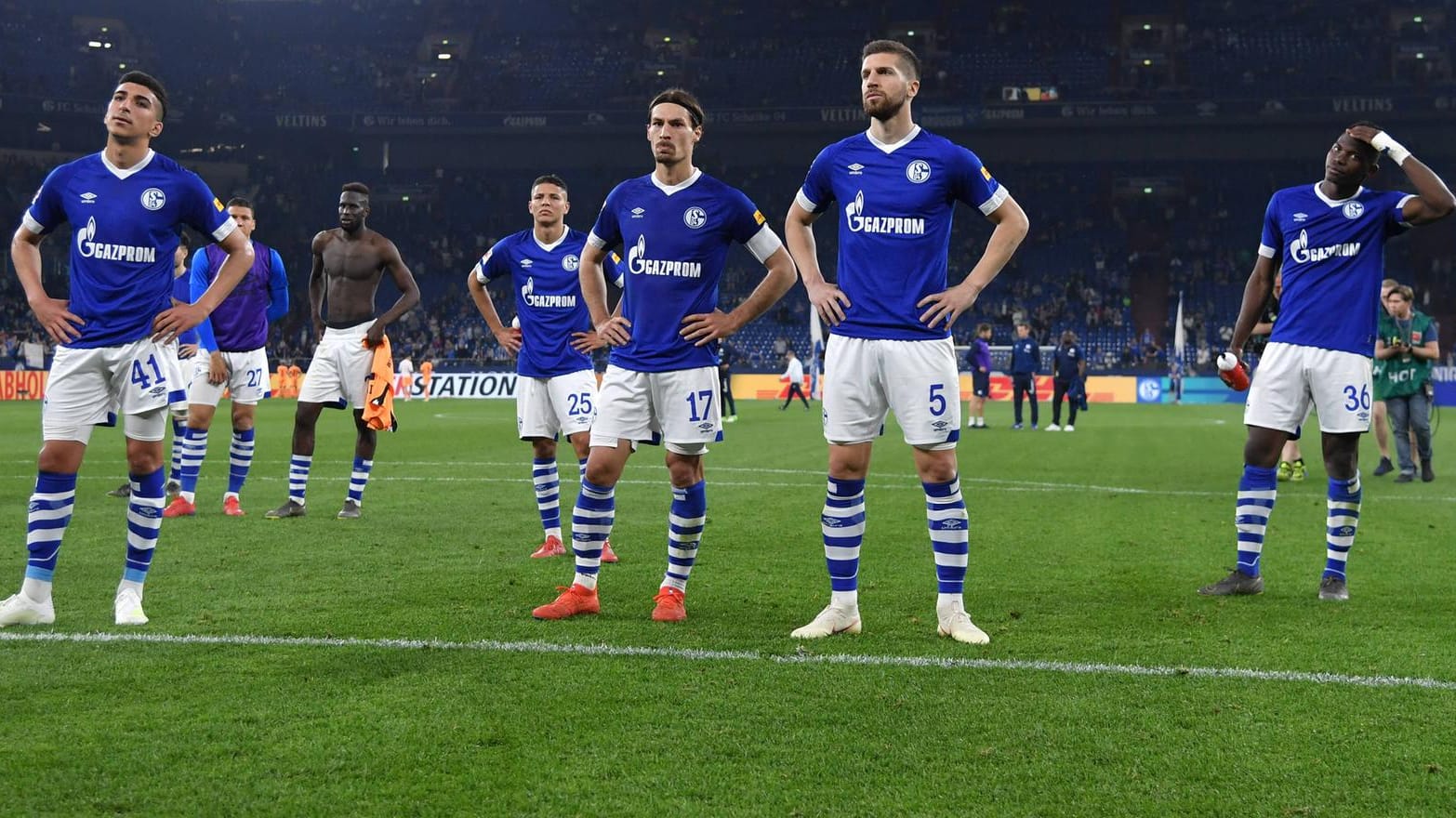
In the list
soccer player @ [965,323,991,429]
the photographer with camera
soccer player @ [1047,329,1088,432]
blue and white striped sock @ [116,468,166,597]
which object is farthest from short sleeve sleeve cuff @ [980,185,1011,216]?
soccer player @ [965,323,991,429]

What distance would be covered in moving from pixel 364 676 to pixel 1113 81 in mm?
54865

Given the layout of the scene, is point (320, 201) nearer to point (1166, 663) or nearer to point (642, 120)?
point (642, 120)

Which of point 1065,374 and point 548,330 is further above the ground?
point 548,330

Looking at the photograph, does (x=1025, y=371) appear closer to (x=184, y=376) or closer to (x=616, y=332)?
(x=184, y=376)

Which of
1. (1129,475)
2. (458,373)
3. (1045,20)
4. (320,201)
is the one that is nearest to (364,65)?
(320,201)

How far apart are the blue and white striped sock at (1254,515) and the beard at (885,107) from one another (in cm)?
284

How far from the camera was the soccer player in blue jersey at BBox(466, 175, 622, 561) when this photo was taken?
8602mm

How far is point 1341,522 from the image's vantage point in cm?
673

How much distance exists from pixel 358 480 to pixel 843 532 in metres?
5.64

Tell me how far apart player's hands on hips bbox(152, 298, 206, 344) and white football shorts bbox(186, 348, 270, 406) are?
4.91m

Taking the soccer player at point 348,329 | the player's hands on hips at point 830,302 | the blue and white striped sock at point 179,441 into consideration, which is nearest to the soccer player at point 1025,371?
the soccer player at point 348,329

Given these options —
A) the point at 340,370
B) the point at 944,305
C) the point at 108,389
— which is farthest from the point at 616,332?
the point at 340,370

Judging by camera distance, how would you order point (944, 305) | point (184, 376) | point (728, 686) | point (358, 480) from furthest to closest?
point (358, 480) < point (184, 376) < point (944, 305) < point (728, 686)

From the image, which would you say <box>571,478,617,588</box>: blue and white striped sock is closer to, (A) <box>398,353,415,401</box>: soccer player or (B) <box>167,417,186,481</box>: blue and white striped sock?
(B) <box>167,417,186,481</box>: blue and white striped sock
